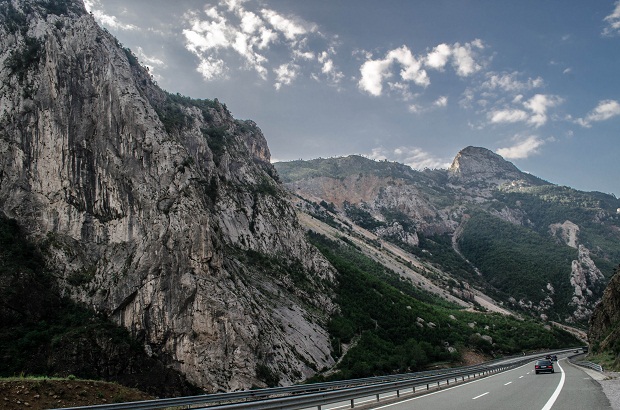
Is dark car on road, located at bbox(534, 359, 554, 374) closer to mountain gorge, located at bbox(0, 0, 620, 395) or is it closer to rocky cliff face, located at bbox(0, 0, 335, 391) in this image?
mountain gorge, located at bbox(0, 0, 620, 395)

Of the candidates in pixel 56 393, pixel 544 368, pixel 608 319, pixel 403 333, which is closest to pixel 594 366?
pixel 544 368

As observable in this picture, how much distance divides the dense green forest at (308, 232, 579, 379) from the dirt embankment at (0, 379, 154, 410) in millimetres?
31439

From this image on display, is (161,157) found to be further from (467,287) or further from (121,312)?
(467,287)

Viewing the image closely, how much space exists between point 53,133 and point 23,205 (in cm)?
1078

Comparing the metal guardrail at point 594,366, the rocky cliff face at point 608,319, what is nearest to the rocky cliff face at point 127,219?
the metal guardrail at point 594,366

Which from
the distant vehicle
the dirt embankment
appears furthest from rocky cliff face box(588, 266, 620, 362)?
the dirt embankment

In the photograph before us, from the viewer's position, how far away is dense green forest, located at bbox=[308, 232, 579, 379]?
195 feet

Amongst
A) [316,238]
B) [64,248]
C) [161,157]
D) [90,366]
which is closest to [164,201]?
[161,157]

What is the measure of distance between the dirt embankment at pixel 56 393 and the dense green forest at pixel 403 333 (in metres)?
31.4

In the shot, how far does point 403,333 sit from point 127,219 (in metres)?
55.2

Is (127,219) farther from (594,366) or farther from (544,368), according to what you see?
(594,366)

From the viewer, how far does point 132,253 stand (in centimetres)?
4666

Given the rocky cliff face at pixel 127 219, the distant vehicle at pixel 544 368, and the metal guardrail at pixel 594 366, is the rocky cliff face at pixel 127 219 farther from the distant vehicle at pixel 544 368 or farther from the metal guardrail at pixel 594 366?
the metal guardrail at pixel 594 366

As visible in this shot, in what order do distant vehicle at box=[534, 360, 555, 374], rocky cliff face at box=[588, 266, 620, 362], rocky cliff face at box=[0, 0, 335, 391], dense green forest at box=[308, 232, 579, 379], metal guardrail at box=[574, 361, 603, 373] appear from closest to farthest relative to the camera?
metal guardrail at box=[574, 361, 603, 373]
distant vehicle at box=[534, 360, 555, 374]
rocky cliff face at box=[0, 0, 335, 391]
rocky cliff face at box=[588, 266, 620, 362]
dense green forest at box=[308, 232, 579, 379]
